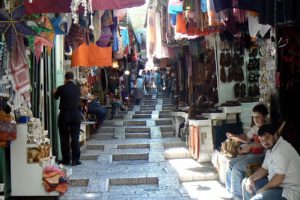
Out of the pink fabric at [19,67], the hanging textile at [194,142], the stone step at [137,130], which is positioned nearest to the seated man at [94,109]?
the stone step at [137,130]

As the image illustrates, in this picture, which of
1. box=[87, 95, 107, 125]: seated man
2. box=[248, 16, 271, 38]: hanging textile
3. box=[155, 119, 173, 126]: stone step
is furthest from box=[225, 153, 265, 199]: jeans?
box=[155, 119, 173, 126]: stone step

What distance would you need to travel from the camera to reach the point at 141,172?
8.78m

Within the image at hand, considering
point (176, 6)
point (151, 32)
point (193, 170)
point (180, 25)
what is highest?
point (151, 32)

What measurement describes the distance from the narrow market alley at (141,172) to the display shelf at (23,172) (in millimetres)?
603

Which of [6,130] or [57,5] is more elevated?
[57,5]

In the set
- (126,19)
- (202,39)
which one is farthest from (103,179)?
(126,19)

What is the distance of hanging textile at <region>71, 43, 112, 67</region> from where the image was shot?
10.7 metres

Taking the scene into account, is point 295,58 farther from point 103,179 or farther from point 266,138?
point 103,179

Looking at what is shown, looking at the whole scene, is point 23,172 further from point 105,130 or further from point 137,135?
point 105,130

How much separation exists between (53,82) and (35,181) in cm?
348

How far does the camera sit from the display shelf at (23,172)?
6551 millimetres

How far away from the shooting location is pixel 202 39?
40.3 feet

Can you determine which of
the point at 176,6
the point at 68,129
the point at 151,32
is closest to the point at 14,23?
the point at 176,6

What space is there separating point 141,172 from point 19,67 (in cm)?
373
